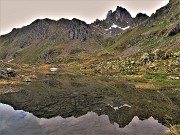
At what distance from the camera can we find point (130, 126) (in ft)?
117

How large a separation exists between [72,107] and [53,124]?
11747mm

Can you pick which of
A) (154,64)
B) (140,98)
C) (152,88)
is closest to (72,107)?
(140,98)

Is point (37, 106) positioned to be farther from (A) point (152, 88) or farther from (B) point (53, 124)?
(A) point (152, 88)

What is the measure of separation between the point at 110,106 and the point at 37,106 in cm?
1333

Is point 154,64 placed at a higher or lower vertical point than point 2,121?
higher

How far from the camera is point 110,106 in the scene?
50.2m

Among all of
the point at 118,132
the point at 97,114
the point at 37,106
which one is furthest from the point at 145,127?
the point at 37,106

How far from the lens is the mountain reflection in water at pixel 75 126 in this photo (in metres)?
33.3

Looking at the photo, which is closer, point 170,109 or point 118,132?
point 118,132

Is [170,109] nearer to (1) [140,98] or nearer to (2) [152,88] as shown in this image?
(1) [140,98]

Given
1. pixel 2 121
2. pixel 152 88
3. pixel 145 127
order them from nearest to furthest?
pixel 145 127
pixel 2 121
pixel 152 88

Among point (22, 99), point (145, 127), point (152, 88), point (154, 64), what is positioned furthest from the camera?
point (154, 64)

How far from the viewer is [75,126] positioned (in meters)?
36.5

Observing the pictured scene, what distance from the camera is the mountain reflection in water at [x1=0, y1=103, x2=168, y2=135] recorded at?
33344mm
